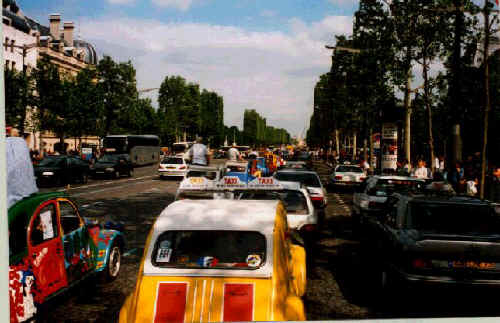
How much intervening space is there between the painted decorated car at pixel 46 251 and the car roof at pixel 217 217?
180 cm

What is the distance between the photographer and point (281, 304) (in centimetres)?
432

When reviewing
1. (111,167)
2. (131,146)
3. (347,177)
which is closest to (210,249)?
(347,177)

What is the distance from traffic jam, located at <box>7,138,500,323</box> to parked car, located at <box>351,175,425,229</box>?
284cm

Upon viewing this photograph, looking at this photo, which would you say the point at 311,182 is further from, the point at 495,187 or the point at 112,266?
the point at 112,266

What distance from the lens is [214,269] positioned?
14.7 ft

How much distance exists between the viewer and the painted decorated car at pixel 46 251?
215 inches

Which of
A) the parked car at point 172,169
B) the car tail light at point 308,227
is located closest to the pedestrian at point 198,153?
the car tail light at point 308,227

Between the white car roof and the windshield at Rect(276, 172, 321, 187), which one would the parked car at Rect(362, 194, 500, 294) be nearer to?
the white car roof

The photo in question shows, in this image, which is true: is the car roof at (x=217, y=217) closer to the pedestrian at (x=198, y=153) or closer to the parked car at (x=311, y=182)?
the pedestrian at (x=198, y=153)

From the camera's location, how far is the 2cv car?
4.22 meters

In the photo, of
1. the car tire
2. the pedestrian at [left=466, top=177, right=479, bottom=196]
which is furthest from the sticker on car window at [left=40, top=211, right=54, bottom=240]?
the pedestrian at [left=466, top=177, right=479, bottom=196]

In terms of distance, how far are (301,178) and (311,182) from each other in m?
0.53

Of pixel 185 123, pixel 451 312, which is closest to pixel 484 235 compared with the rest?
pixel 451 312

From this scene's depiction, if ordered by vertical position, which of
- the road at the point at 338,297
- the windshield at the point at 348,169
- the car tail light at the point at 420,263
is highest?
the windshield at the point at 348,169
